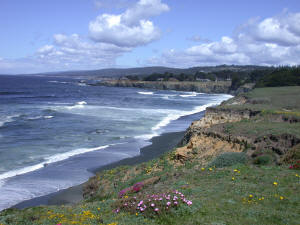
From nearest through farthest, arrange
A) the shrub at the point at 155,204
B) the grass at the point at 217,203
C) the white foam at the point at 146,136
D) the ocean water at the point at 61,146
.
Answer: the grass at the point at 217,203 < the shrub at the point at 155,204 < the ocean water at the point at 61,146 < the white foam at the point at 146,136

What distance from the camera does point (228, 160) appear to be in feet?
41.8

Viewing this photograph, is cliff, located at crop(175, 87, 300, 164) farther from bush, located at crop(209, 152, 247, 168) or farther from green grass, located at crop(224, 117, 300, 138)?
bush, located at crop(209, 152, 247, 168)

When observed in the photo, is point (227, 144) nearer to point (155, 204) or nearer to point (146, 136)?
point (155, 204)

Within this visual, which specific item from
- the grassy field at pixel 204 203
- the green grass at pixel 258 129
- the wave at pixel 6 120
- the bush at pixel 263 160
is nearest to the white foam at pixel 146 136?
the green grass at pixel 258 129

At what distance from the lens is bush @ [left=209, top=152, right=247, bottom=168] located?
12570mm

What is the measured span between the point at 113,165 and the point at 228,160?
9139mm

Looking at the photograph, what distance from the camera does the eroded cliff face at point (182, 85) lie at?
11794 cm

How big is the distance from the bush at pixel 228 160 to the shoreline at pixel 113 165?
6.32m

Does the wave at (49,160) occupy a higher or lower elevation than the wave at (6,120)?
lower

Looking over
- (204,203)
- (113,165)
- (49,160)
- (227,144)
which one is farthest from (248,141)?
(49,160)

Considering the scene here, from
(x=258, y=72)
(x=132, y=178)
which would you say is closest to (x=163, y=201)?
(x=132, y=178)

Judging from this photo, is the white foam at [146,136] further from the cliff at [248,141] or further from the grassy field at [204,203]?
the grassy field at [204,203]

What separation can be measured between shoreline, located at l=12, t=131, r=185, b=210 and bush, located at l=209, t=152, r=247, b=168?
6323 mm

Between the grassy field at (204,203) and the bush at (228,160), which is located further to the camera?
the bush at (228,160)
